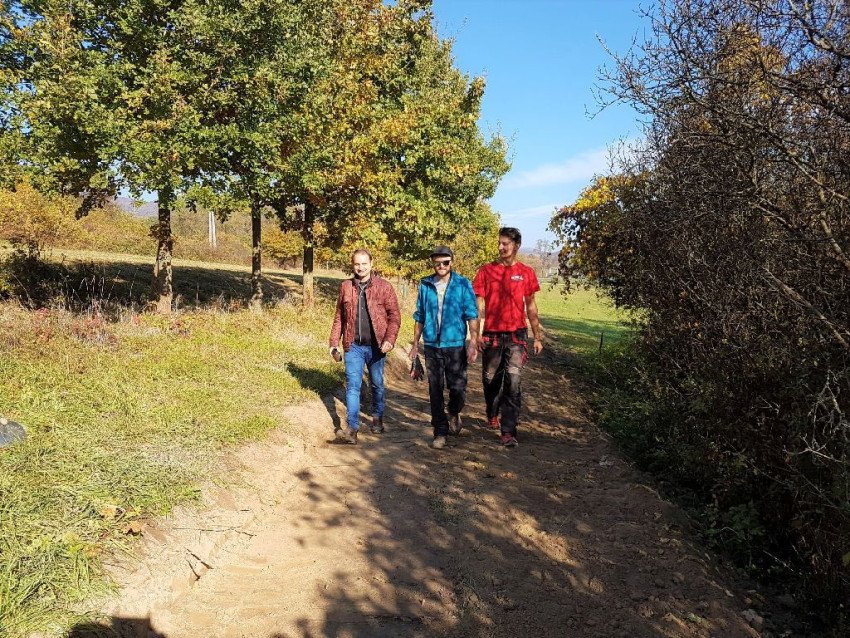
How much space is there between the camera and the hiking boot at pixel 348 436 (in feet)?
20.8

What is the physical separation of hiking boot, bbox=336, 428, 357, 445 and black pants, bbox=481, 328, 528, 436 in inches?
67.6

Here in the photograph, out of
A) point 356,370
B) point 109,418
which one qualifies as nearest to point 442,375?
point 356,370

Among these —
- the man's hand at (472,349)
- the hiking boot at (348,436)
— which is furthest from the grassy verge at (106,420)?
the man's hand at (472,349)

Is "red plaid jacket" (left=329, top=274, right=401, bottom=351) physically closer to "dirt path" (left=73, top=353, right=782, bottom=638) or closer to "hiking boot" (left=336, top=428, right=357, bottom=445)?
"hiking boot" (left=336, top=428, right=357, bottom=445)

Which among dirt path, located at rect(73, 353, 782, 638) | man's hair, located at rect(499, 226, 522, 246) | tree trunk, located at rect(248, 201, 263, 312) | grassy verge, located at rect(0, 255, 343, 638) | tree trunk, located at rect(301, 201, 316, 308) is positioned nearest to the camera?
grassy verge, located at rect(0, 255, 343, 638)

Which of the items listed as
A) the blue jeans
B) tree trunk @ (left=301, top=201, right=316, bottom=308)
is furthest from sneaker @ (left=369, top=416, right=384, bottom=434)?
tree trunk @ (left=301, top=201, right=316, bottom=308)

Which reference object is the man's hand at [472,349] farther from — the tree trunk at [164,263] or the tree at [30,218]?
the tree at [30,218]

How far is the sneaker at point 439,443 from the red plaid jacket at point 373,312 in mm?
1232

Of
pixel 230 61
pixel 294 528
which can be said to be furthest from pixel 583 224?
pixel 294 528

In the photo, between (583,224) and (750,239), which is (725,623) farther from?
(583,224)

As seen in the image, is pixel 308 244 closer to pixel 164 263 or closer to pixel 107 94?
pixel 164 263

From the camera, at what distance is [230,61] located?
10086mm

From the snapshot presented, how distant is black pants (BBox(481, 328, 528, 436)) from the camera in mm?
6242

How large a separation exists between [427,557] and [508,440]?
2.57 meters
